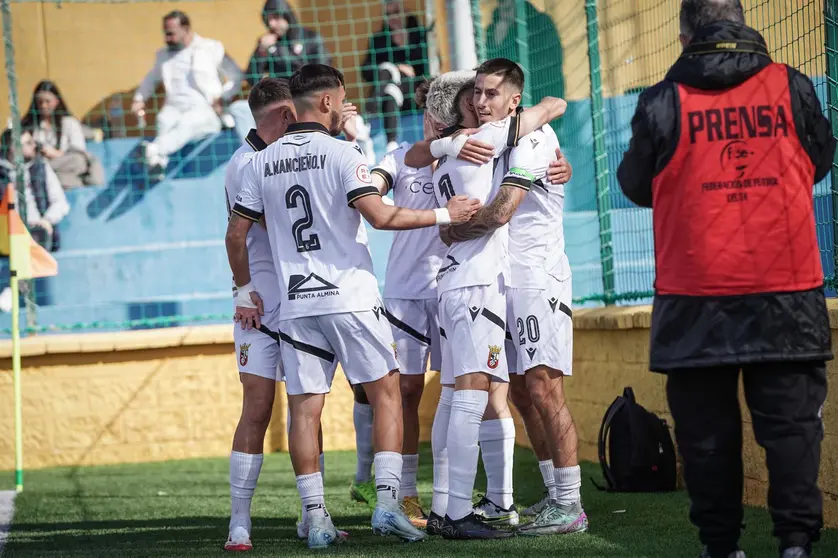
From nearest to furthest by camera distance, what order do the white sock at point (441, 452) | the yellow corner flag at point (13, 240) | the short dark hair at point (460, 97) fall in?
the white sock at point (441, 452)
the short dark hair at point (460, 97)
the yellow corner flag at point (13, 240)

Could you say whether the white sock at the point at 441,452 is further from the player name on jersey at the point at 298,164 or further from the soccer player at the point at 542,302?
the player name on jersey at the point at 298,164

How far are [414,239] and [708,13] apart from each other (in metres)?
2.35

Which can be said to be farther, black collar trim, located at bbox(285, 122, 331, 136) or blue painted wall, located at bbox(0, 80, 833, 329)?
blue painted wall, located at bbox(0, 80, 833, 329)

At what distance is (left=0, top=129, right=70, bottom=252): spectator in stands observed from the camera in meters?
10.5

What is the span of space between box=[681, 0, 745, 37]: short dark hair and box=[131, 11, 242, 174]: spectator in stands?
26.4 feet

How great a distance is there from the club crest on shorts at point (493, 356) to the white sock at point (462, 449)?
5.1 inches

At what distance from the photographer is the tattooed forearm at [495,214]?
5.04 meters

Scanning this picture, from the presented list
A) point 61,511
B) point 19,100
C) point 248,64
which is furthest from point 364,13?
point 61,511

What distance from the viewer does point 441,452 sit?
212 inches

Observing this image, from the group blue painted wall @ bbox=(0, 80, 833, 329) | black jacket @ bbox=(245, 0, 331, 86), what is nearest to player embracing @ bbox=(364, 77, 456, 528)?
blue painted wall @ bbox=(0, 80, 833, 329)

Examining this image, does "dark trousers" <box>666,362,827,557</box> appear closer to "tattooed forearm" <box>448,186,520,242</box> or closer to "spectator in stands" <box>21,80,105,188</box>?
"tattooed forearm" <box>448,186,520,242</box>

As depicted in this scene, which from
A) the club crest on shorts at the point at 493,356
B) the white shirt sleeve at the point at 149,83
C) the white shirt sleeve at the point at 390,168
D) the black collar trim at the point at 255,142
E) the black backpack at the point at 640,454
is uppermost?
the white shirt sleeve at the point at 149,83

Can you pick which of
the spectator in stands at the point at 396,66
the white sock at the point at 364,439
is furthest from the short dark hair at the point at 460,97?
the spectator in stands at the point at 396,66

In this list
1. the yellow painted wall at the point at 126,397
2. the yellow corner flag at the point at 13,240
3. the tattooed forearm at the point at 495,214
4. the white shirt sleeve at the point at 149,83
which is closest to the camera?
the tattooed forearm at the point at 495,214
